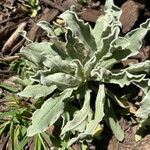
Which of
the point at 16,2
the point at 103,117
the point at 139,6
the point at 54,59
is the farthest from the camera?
the point at 16,2

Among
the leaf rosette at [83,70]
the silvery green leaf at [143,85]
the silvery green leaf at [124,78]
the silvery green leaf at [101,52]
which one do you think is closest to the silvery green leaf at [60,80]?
the leaf rosette at [83,70]

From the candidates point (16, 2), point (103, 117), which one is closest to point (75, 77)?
point (103, 117)

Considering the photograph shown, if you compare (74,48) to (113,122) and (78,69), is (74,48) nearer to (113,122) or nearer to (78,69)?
(78,69)

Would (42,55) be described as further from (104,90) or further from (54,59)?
(104,90)

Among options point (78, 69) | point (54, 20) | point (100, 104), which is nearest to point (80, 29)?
point (78, 69)

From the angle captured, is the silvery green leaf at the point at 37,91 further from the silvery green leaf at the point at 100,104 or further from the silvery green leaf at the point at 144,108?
the silvery green leaf at the point at 144,108

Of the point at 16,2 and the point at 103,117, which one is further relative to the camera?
the point at 16,2
